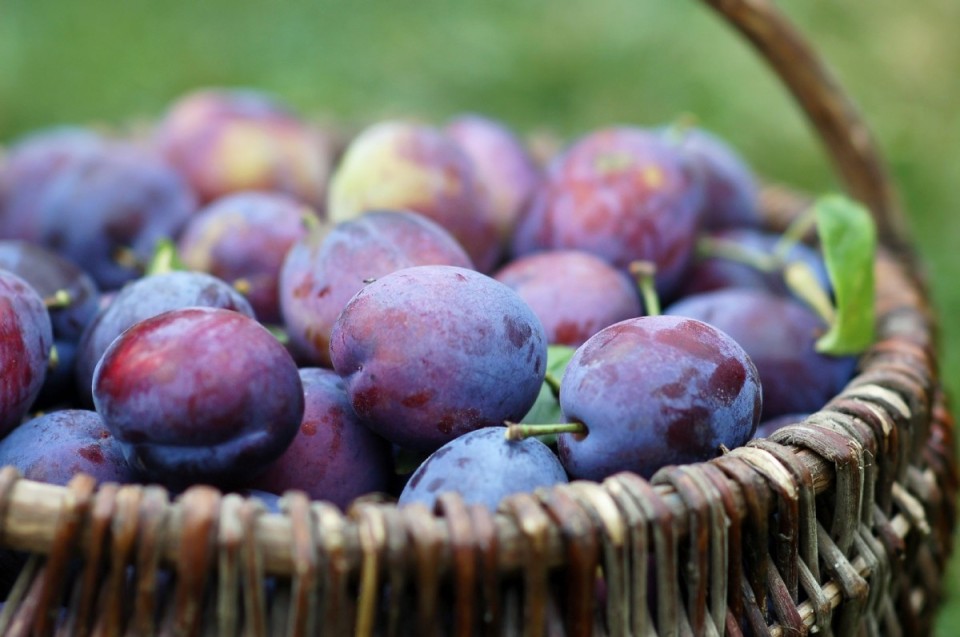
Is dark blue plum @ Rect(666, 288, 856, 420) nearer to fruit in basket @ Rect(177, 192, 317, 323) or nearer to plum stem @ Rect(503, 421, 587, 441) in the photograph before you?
plum stem @ Rect(503, 421, 587, 441)

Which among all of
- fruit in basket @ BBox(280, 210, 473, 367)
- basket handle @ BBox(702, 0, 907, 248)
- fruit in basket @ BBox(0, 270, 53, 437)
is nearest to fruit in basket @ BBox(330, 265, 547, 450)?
fruit in basket @ BBox(280, 210, 473, 367)

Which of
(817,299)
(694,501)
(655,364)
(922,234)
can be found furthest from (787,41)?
(922,234)

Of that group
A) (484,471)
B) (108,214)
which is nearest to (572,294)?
(484,471)

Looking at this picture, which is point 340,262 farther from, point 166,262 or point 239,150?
point 239,150

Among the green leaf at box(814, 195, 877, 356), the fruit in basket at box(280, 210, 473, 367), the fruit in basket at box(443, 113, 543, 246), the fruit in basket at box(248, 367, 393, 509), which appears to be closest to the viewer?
the fruit in basket at box(248, 367, 393, 509)

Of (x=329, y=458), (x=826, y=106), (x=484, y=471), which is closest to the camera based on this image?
(x=484, y=471)

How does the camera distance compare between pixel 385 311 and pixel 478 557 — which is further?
pixel 385 311

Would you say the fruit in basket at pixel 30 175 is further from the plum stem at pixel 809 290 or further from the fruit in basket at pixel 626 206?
the plum stem at pixel 809 290

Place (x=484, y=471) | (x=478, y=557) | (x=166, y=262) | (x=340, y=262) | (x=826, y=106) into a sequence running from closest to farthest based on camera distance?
(x=478, y=557)
(x=484, y=471)
(x=340, y=262)
(x=166, y=262)
(x=826, y=106)
